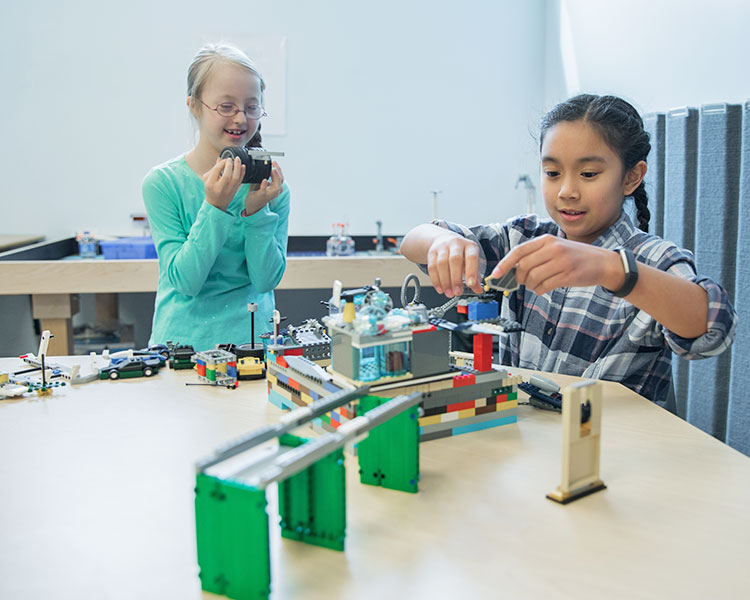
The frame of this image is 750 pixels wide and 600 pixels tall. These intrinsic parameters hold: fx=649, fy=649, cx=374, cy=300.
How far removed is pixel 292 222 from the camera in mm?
3070

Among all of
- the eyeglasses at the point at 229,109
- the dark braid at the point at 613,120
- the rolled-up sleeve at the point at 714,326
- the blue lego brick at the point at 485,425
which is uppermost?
the eyeglasses at the point at 229,109

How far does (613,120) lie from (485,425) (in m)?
0.67

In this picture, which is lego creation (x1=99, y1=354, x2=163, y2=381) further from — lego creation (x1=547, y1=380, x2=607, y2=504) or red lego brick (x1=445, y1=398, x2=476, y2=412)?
lego creation (x1=547, y1=380, x2=607, y2=504)

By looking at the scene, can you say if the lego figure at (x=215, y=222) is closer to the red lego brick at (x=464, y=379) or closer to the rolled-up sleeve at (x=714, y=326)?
the red lego brick at (x=464, y=379)

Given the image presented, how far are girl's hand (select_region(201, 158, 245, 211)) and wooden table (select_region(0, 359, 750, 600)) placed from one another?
613mm

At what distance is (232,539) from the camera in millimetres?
561

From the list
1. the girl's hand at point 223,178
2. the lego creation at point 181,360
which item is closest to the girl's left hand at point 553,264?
the lego creation at point 181,360

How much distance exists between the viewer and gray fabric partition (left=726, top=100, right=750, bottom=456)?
1.73 meters

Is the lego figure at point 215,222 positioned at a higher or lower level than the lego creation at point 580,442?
higher

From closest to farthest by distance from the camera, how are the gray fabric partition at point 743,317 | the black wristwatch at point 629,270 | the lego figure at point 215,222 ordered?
the black wristwatch at point 629,270 → the lego figure at point 215,222 → the gray fabric partition at point 743,317

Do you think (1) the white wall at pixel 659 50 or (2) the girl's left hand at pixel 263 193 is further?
(1) the white wall at pixel 659 50

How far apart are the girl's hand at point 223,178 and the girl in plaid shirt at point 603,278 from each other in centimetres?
42

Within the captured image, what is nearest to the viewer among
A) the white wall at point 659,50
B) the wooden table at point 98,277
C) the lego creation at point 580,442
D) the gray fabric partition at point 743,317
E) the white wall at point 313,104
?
the lego creation at point 580,442

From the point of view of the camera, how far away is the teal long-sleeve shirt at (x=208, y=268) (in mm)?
1564
